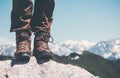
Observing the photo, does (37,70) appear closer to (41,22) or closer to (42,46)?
(42,46)

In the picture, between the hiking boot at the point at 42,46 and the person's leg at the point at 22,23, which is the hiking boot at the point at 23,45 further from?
the hiking boot at the point at 42,46

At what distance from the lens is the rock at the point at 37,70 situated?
7.48 metres

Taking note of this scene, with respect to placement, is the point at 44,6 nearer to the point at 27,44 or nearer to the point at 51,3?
the point at 51,3

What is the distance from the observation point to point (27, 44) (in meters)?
7.83

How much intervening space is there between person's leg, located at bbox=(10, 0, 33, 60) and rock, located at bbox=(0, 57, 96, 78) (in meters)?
0.25

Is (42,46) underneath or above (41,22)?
underneath

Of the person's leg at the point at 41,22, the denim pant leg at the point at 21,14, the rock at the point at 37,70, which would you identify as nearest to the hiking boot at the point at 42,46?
the person's leg at the point at 41,22

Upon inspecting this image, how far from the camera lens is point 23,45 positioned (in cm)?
776

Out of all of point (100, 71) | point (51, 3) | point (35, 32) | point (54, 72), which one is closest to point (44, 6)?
point (51, 3)

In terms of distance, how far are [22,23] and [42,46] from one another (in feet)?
2.64

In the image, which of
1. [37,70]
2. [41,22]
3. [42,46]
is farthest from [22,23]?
[37,70]

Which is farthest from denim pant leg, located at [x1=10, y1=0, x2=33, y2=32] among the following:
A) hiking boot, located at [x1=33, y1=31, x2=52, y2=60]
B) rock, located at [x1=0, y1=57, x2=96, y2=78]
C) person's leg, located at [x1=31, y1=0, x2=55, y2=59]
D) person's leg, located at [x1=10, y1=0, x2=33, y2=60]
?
rock, located at [x1=0, y1=57, x2=96, y2=78]

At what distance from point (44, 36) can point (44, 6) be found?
2.66 feet

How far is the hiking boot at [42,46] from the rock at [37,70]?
0.62 feet
